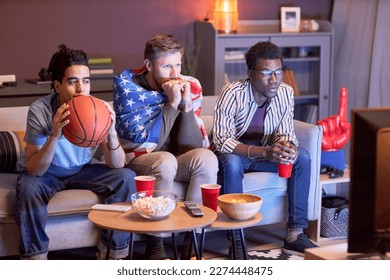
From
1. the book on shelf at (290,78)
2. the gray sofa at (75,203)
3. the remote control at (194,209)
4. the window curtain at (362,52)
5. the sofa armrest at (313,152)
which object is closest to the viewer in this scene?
the remote control at (194,209)

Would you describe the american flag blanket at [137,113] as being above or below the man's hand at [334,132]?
above

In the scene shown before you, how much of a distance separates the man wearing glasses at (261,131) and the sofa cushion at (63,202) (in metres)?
0.62

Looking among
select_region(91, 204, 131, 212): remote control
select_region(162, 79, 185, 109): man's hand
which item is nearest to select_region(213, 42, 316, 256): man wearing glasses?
select_region(162, 79, 185, 109): man's hand

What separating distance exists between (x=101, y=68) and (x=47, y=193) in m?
1.86

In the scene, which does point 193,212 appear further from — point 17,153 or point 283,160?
point 17,153

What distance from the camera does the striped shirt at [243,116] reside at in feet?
11.6

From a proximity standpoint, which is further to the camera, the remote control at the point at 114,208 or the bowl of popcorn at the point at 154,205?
the remote control at the point at 114,208

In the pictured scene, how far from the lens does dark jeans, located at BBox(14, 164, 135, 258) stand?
9.97 feet

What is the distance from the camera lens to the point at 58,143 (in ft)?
10.4

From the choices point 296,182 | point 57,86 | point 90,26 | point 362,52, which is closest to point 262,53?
point 296,182

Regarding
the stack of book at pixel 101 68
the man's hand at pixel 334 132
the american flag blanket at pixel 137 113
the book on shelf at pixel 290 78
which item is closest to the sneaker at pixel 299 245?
the man's hand at pixel 334 132

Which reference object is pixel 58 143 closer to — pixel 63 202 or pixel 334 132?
pixel 63 202

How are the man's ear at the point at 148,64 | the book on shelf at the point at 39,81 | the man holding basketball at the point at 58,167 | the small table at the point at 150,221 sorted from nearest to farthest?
the small table at the point at 150,221 → the man holding basketball at the point at 58,167 → the man's ear at the point at 148,64 → the book on shelf at the point at 39,81

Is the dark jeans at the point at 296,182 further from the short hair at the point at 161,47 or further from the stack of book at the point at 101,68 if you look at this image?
the stack of book at the point at 101,68
